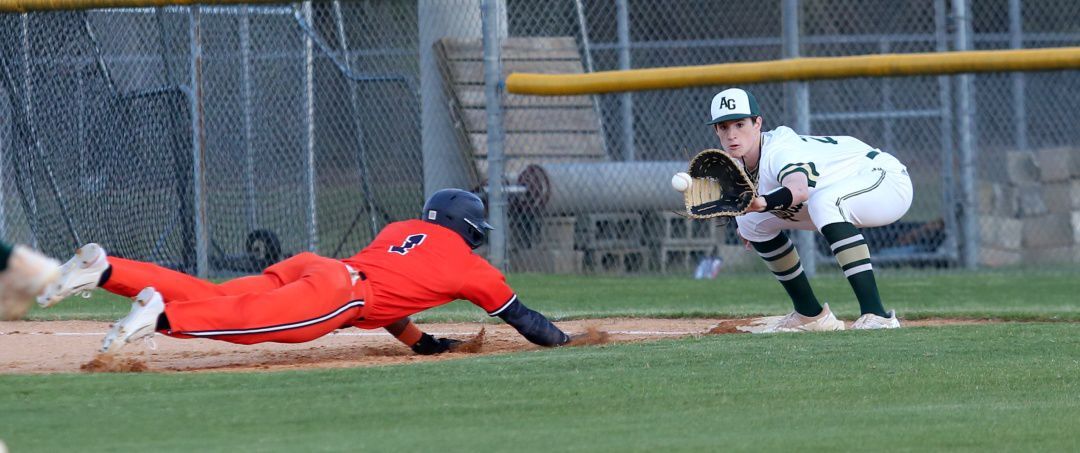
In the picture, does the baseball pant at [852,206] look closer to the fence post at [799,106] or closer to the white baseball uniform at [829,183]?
the white baseball uniform at [829,183]

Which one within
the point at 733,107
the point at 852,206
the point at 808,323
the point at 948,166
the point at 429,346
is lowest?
the point at 808,323

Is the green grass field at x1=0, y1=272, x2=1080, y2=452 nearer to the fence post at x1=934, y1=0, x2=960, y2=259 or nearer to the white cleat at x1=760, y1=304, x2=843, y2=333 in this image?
the white cleat at x1=760, y1=304, x2=843, y2=333

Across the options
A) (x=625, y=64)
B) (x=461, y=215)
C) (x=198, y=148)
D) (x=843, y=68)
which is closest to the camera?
(x=461, y=215)

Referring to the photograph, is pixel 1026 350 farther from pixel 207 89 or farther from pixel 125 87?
pixel 125 87

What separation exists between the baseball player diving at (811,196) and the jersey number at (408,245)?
5.02 ft

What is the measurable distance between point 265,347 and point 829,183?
294cm

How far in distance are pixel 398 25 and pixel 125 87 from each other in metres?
2.79

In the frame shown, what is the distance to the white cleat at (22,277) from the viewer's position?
379 centimetres

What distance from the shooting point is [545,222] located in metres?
11.7

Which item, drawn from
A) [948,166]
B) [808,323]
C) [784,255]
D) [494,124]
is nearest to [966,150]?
[948,166]

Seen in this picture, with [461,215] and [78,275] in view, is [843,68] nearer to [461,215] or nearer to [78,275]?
[461,215]

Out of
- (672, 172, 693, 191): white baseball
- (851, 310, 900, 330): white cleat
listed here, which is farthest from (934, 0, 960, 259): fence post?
(672, 172, 693, 191): white baseball

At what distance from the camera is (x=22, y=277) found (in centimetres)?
380

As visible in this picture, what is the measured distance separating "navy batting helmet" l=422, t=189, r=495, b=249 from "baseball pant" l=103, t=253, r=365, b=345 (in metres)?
0.60
